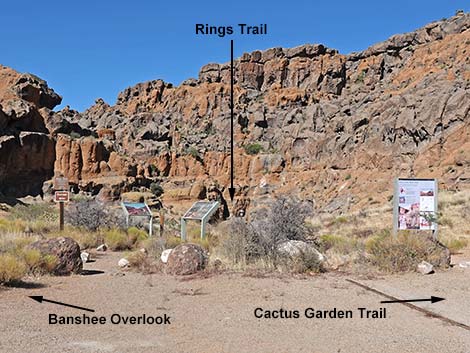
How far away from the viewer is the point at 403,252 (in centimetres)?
1389

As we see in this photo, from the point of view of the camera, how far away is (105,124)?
9600 centimetres

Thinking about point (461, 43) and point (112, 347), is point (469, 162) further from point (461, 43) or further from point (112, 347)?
point (112, 347)

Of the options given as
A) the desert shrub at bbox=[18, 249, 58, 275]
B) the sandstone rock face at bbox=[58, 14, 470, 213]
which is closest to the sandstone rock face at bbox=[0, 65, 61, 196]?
the sandstone rock face at bbox=[58, 14, 470, 213]

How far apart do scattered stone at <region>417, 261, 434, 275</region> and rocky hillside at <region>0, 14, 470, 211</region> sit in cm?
2982

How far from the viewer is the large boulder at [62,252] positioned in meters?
12.7

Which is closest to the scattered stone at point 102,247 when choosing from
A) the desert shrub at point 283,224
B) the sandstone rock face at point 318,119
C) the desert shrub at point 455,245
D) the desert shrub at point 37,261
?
the desert shrub at point 283,224

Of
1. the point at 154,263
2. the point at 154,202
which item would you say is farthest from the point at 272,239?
the point at 154,202

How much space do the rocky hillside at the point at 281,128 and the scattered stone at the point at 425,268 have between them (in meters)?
29.8

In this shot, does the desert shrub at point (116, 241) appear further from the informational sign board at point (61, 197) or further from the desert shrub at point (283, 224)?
the desert shrub at point (283, 224)

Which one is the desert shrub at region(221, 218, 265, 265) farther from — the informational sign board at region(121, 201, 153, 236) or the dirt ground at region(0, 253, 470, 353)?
the informational sign board at region(121, 201, 153, 236)

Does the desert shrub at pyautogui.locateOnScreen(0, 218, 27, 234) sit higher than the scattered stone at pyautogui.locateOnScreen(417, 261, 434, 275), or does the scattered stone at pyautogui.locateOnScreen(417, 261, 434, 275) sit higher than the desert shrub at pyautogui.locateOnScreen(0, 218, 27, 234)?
the desert shrub at pyautogui.locateOnScreen(0, 218, 27, 234)

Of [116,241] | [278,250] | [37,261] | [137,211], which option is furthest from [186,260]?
[137,211]

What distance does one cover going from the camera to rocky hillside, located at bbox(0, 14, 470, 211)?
50.4 metres

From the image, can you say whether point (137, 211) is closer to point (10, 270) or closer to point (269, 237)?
point (269, 237)
